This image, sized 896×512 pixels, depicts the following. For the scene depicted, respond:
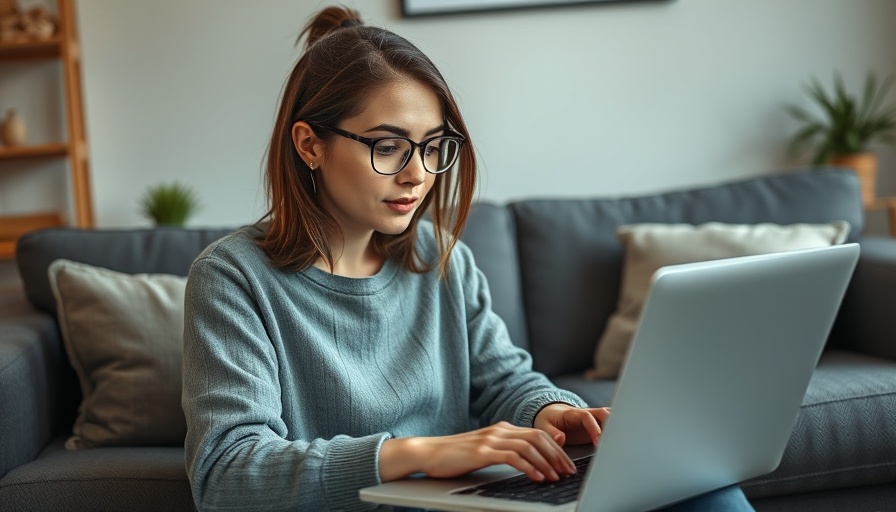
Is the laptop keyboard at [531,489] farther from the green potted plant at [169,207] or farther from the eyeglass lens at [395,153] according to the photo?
the green potted plant at [169,207]

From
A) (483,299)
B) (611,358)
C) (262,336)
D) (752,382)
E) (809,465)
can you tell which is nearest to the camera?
(752,382)

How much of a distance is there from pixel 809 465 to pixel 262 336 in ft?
3.30

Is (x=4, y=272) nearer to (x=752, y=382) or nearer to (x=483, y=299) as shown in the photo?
(x=483, y=299)

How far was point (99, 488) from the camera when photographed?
1.52 metres

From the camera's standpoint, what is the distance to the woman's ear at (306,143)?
4.25 ft

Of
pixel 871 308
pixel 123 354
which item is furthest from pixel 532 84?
pixel 123 354

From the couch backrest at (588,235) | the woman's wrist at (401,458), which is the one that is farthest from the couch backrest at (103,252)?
the woman's wrist at (401,458)

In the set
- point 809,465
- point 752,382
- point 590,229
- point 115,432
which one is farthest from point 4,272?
point 752,382

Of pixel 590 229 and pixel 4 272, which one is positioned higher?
pixel 590 229

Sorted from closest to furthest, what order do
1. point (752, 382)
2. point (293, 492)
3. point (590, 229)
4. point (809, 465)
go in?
point (752, 382)
point (293, 492)
point (809, 465)
point (590, 229)

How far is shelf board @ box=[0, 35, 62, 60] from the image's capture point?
8.75 feet

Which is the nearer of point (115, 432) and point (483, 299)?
point (483, 299)

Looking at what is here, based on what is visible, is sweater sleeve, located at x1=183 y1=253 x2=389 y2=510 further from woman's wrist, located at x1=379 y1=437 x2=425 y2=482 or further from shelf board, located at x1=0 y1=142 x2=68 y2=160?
shelf board, located at x1=0 y1=142 x2=68 y2=160

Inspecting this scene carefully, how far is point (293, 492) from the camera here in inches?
41.6
